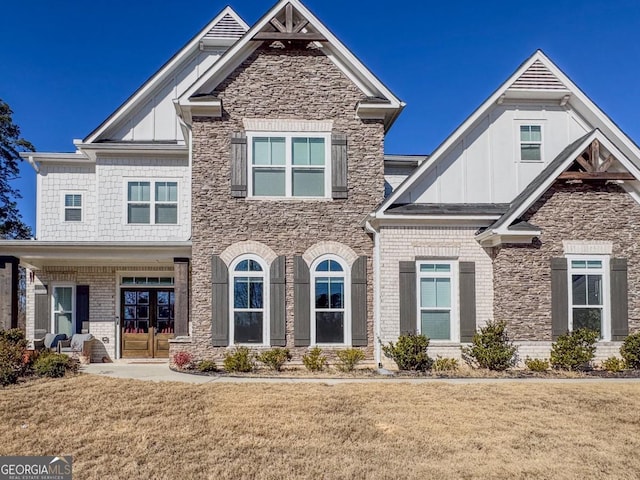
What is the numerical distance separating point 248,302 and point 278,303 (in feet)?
2.41

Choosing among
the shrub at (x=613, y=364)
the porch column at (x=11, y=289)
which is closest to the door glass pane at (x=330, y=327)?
the shrub at (x=613, y=364)

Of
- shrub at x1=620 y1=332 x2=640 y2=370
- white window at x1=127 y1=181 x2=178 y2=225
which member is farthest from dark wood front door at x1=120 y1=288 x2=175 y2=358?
shrub at x1=620 y1=332 x2=640 y2=370

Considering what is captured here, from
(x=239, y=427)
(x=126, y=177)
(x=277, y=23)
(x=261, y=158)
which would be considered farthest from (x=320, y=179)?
(x=239, y=427)

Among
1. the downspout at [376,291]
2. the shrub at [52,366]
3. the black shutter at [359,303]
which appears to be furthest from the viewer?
the black shutter at [359,303]

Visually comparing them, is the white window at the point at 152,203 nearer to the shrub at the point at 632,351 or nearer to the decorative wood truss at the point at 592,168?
the decorative wood truss at the point at 592,168

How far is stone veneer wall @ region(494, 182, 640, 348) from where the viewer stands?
1265cm

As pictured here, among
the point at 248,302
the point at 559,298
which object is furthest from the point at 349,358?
the point at 559,298

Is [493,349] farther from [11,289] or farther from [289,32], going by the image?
[11,289]

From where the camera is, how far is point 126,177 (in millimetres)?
16438

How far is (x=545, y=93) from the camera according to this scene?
13.9m

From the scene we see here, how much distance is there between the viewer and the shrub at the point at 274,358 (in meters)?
12.8

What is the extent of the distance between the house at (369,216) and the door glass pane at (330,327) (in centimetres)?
3

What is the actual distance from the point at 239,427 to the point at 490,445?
3.45 meters

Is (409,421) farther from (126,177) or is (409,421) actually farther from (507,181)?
(126,177)
